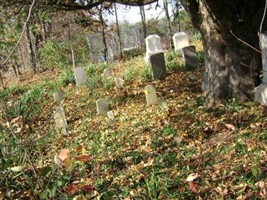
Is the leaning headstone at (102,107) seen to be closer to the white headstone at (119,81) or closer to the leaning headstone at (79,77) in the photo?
the white headstone at (119,81)

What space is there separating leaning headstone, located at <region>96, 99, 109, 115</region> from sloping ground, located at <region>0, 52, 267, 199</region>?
0.17 metres

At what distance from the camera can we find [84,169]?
4.81 meters

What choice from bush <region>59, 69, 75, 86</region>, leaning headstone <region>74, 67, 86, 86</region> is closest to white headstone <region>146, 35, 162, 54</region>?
bush <region>59, 69, 75, 86</region>

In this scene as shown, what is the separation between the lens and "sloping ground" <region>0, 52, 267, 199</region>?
12.1 feet

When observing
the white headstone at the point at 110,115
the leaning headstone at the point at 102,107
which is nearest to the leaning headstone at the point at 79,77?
the leaning headstone at the point at 102,107

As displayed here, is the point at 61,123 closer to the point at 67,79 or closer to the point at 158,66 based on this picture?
the point at 158,66

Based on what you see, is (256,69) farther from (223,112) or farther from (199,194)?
(199,194)

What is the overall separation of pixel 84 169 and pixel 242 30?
124 inches

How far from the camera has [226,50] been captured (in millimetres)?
5793

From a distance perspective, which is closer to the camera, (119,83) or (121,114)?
(121,114)

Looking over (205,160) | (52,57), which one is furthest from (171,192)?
(52,57)

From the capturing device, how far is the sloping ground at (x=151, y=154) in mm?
3703

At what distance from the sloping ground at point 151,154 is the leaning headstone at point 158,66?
1144 mm

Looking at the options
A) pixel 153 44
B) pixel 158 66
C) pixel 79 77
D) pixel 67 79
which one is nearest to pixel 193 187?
pixel 158 66
